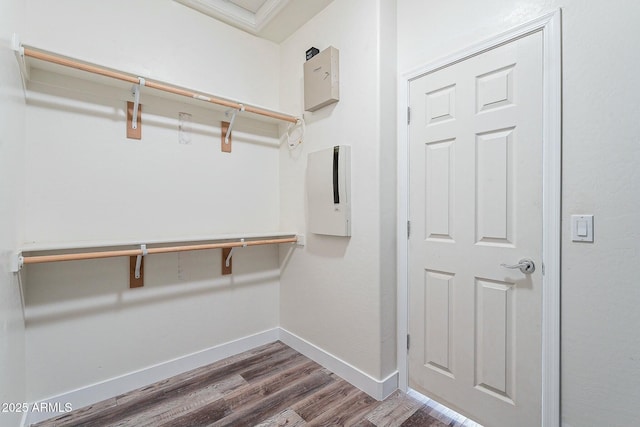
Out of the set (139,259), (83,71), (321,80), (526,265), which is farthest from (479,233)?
(83,71)

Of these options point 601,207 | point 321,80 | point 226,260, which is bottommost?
point 226,260

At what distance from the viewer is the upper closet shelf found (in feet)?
4.61

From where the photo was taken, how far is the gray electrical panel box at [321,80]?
2021mm

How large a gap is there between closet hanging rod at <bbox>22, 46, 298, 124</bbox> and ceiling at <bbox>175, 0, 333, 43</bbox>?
Answer: 0.77 metres

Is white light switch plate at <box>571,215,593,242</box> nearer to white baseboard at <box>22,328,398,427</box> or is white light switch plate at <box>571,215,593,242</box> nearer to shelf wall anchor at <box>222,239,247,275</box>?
white baseboard at <box>22,328,398,427</box>

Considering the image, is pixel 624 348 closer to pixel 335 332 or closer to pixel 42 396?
pixel 335 332

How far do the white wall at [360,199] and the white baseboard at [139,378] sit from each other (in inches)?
23.1

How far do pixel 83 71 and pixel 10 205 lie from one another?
834 mm

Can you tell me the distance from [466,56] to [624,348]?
1543mm

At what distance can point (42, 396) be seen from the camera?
1.62m

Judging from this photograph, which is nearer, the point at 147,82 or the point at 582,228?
the point at 582,228

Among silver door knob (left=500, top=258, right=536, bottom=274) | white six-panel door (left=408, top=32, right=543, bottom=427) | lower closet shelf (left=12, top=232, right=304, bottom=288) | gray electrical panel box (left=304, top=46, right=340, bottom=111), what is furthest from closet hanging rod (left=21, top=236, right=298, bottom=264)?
silver door knob (left=500, top=258, right=536, bottom=274)

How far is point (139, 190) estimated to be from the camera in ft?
6.36

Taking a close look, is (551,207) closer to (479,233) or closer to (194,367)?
(479,233)
